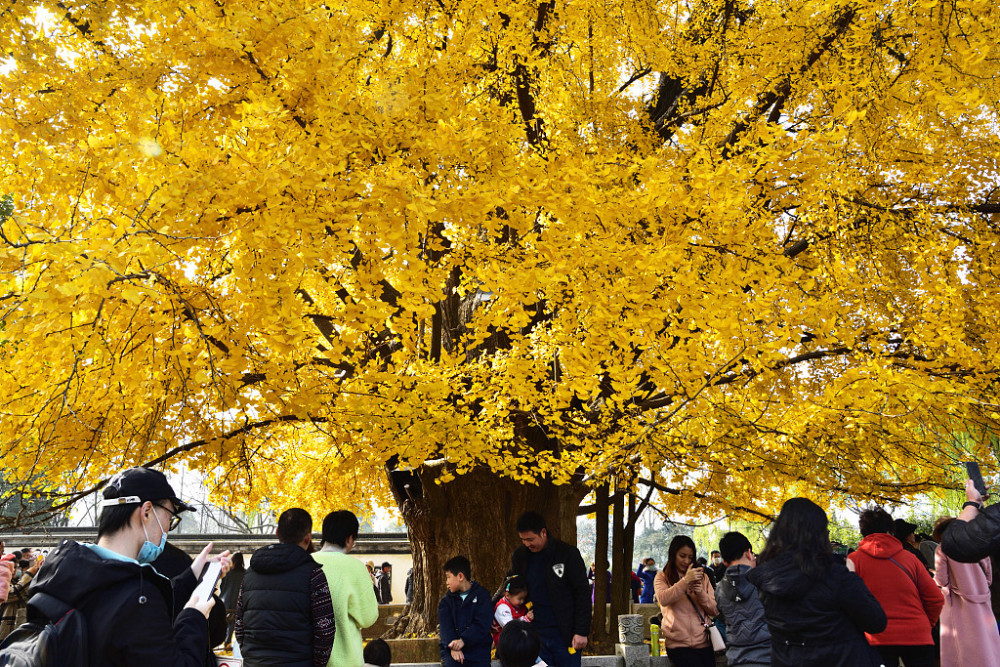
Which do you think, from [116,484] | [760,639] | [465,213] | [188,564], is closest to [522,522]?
[760,639]

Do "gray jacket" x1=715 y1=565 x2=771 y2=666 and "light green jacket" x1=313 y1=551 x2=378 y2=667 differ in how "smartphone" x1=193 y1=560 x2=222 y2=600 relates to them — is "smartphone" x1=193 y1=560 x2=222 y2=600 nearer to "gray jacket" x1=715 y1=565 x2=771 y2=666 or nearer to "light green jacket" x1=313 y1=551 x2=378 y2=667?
"light green jacket" x1=313 y1=551 x2=378 y2=667

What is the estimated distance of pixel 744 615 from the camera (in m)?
4.43

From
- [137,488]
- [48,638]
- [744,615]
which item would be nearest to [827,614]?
[744,615]

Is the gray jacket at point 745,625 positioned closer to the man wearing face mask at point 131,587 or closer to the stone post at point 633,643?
the stone post at point 633,643

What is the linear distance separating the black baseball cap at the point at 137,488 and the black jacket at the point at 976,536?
3.12 metres

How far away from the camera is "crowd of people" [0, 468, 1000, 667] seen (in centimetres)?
211

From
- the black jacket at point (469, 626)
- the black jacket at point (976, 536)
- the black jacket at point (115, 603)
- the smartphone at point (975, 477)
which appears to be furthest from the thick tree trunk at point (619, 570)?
the black jacket at point (115, 603)

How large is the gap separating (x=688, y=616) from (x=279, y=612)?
328 cm

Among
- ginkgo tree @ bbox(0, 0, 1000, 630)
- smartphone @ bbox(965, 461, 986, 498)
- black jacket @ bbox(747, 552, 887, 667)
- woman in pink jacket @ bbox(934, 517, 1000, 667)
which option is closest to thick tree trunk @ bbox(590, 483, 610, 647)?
ginkgo tree @ bbox(0, 0, 1000, 630)

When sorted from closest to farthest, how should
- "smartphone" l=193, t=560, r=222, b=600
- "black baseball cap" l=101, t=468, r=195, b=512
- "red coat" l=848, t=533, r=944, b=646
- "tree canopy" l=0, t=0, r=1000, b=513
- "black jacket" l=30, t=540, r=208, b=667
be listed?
"black jacket" l=30, t=540, r=208, b=667, "black baseball cap" l=101, t=468, r=195, b=512, "smartphone" l=193, t=560, r=222, b=600, "red coat" l=848, t=533, r=944, b=646, "tree canopy" l=0, t=0, r=1000, b=513

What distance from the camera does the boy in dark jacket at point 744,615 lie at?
4.39 meters

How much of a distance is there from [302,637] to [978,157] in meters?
8.14

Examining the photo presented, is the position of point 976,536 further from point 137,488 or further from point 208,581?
point 137,488

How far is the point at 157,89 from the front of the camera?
529cm
